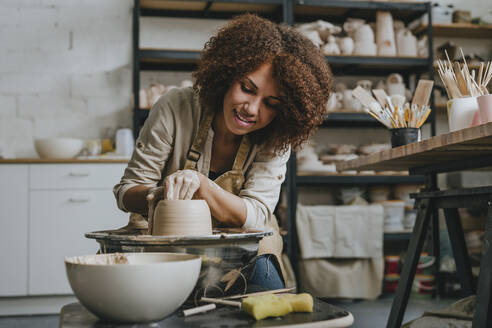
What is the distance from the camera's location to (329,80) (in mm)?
1381

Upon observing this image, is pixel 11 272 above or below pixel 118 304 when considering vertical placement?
below

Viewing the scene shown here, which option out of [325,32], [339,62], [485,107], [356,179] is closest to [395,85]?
[339,62]

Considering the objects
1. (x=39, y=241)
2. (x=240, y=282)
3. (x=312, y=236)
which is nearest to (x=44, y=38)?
(x=39, y=241)

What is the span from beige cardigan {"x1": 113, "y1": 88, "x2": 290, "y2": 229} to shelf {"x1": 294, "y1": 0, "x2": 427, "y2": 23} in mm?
2231

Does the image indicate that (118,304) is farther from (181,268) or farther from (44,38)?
(44,38)

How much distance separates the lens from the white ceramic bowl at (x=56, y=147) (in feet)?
9.99

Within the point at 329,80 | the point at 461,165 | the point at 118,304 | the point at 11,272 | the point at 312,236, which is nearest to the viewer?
the point at 118,304

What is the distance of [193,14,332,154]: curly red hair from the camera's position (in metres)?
1.28

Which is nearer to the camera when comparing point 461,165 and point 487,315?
point 487,315

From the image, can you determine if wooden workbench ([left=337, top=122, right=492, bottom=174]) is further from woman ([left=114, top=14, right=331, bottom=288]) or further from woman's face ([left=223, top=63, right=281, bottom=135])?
woman's face ([left=223, top=63, right=281, bottom=135])

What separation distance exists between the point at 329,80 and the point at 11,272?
91.6 inches

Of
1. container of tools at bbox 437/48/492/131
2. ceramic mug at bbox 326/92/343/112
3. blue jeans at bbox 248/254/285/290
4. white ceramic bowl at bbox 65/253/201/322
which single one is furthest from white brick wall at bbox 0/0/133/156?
white ceramic bowl at bbox 65/253/201/322

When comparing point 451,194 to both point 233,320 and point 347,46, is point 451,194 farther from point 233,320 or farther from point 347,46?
point 347,46

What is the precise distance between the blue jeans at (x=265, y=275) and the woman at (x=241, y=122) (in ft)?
0.70
